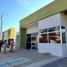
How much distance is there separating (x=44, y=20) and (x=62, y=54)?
565 cm

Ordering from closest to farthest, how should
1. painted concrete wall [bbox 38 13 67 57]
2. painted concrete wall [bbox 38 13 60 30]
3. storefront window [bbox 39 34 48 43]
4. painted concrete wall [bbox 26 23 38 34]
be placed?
painted concrete wall [bbox 38 13 67 57] < painted concrete wall [bbox 38 13 60 30] < storefront window [bbox 39 34 48 43] < painted concrete wall [bbox 26 23 38 34]

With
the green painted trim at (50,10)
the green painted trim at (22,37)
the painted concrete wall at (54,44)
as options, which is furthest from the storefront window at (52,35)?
the green painted trim at (22,37)

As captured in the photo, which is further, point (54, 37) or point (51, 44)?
point (51, 44)

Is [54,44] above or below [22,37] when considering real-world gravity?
below

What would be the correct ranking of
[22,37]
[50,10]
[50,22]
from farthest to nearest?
[22,37] → [50,22] → [50,10]

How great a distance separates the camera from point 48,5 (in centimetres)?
1792

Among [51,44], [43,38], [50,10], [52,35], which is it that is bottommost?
[51,44]

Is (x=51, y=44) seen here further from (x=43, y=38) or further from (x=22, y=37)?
(x=22, y=37)

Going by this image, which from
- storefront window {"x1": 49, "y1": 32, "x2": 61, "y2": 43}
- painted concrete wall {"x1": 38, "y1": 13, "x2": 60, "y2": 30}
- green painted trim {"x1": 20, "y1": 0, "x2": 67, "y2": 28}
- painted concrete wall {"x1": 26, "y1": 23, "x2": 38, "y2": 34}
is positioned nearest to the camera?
green painted trim {"x1": 20, "y1": 0, "x2": 67, "y2": 28}

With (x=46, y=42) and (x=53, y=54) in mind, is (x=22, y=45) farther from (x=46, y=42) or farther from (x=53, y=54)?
(x=53, y=54)

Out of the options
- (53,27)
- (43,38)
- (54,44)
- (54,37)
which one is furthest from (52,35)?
(43,38)

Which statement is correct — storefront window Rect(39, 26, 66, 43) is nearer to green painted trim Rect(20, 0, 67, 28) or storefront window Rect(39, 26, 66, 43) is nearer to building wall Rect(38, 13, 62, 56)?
building wall Rect(38, 13, 62, 56)

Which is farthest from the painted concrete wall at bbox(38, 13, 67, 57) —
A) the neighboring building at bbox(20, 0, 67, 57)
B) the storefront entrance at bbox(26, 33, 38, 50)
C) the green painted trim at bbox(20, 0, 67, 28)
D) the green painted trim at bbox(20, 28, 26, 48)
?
the green painted trim at bbox(20, 28, 26, 48)

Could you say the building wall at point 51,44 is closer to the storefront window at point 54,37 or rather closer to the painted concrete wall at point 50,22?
the painted concrete wall at point 50,22
